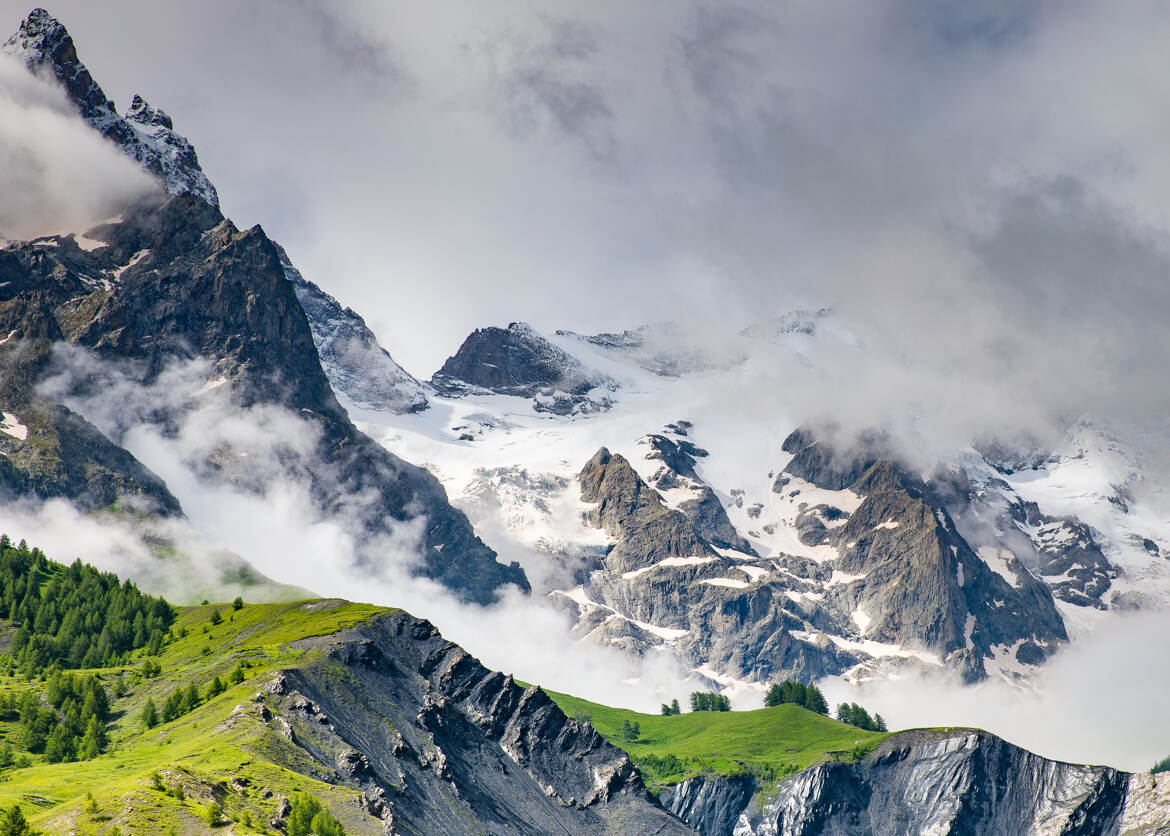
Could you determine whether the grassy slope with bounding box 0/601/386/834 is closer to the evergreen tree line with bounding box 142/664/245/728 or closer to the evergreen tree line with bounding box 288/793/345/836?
the evergreen tree line with bounding box 288/793/345/836

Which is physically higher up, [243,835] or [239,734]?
[239,734]

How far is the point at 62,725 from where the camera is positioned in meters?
191

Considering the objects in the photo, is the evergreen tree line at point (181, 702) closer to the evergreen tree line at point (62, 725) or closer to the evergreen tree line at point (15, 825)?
the evergreen tree line at point (62, 725)

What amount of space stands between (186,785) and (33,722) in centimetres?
7050

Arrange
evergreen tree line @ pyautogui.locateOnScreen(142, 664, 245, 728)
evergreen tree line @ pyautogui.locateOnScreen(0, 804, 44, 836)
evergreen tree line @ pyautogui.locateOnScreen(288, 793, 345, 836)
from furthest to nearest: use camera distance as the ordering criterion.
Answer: evergreen tree line @ pyautogui.locateOnScreen(142, 664, 245, 728)
evergreen tree line @ pyautogui.locateOnScreen(288, 793, 345, 836)
evergreen tree line @ pyautogui.locateOnScreen(0, 804, 44, 836)

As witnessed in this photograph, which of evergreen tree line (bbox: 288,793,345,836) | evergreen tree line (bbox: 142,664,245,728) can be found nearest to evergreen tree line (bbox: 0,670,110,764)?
evergreen tree line (bbox: 142,664,245,728)

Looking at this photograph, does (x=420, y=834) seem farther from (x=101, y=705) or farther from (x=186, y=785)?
(x=101, y=705)

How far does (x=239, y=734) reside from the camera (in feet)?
520

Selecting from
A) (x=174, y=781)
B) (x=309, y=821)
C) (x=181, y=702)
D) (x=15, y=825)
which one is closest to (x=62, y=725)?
(x=181, y=702)

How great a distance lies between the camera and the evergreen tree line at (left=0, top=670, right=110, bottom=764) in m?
182

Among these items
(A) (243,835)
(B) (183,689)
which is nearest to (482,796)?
(B) (183,689)

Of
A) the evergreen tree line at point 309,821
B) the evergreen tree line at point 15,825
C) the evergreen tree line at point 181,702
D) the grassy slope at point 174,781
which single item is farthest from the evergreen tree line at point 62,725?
the evergreen tree line at point 15,825

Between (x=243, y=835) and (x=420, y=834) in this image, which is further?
(x=420, y=834)

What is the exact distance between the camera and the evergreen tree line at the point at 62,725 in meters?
182
